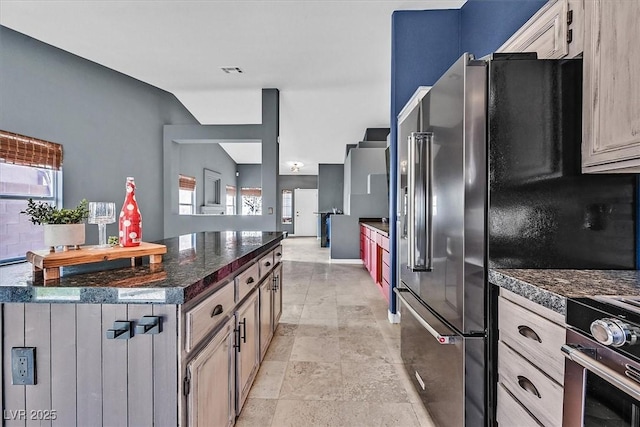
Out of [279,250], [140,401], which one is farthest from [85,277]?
[279,250]

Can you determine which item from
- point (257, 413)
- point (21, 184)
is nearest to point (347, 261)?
point (257, 413)

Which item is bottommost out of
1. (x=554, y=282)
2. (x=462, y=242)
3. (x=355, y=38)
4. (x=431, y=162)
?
(x=554, y=282)

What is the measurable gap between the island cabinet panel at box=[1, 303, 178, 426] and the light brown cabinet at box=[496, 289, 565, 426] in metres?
Answer: 1.13

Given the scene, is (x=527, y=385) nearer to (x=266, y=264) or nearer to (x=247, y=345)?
(x=247, y=345)

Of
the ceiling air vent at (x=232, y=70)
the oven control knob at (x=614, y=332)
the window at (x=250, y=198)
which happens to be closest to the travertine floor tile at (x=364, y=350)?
the oven control knob at (x=614, y=332)

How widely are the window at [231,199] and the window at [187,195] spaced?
8.68 feet

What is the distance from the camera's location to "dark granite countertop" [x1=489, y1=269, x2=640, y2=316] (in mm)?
947

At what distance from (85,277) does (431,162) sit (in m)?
1.52

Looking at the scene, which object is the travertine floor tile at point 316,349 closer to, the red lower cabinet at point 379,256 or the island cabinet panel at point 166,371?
the red lower cabinet at point 379,256

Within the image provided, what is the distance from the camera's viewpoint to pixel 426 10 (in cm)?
307

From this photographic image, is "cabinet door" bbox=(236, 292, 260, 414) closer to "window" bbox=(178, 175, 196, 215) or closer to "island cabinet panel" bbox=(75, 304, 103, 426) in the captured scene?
"island cabinet panel" bbox=(75, 304, 103, 426)

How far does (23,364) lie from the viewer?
0.99 m

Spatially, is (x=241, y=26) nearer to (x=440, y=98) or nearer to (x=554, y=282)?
(x=440, y=98)

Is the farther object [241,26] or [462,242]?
[241,26]
